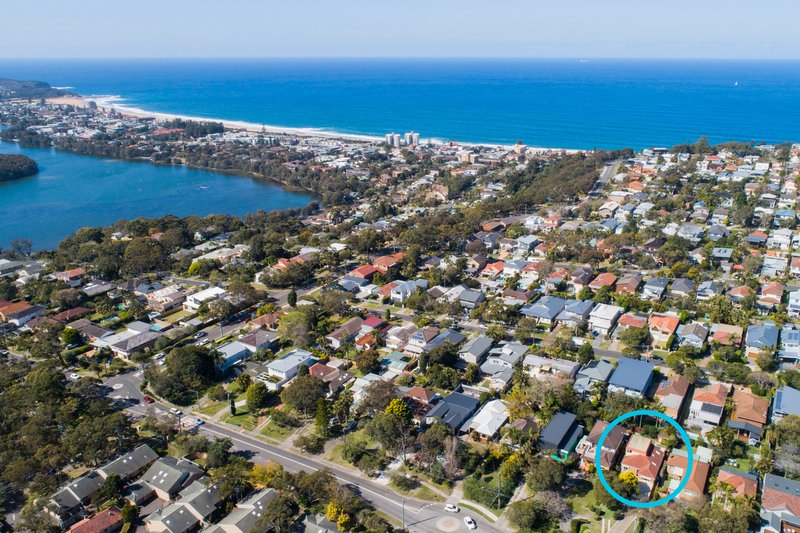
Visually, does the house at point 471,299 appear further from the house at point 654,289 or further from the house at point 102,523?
the house at point 102,523

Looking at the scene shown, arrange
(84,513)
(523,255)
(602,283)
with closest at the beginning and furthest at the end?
(84,513) → (602,283) → (523,255)

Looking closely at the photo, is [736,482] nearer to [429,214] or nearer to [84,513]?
[84,513]

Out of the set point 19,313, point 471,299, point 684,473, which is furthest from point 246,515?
point 19,313

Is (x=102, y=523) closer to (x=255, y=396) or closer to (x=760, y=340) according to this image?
(x=255, y=396)

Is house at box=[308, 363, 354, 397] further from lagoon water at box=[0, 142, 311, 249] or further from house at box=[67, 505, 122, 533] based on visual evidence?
lagoon water at box=[0, 142, 311, 249]

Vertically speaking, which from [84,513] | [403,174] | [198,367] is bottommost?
[84,513]

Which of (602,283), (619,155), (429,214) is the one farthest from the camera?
(619,155)

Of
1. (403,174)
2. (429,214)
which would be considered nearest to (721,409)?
(429,214)
